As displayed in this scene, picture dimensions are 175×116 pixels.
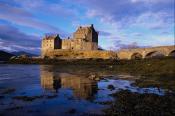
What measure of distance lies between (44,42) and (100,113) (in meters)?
112

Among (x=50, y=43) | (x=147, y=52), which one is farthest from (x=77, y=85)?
(x=50, y=43)

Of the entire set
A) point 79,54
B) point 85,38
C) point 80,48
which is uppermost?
point 85,38

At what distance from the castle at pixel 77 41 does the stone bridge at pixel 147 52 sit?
64.9ft

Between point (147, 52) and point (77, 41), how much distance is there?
120 ft

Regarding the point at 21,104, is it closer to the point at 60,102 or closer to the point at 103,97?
the point at 60,102

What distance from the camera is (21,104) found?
17031mm

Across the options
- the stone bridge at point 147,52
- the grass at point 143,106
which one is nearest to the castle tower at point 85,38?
the stone bridge at point 147,52

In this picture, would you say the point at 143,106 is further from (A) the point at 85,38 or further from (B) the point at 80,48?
(A) the point at 85,38

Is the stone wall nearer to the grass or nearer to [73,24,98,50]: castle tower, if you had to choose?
[73,24,98,50]: castle tower

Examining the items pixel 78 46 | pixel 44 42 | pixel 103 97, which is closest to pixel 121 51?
pixel 78 46

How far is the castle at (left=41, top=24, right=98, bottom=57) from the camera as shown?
114 meters

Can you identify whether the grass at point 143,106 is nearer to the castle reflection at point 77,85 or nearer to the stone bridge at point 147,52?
the castle reflection at point 77,85

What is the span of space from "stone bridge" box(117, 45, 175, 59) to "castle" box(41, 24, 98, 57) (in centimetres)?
1980

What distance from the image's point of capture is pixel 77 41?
115m
